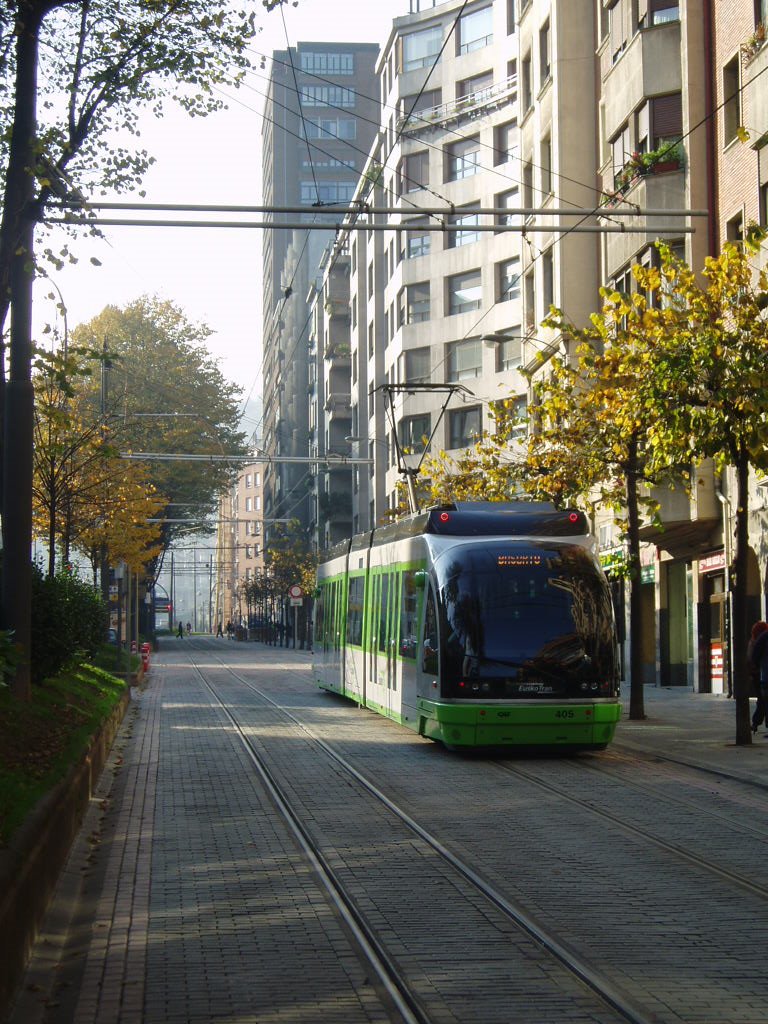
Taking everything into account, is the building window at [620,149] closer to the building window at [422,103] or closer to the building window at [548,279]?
the building window at [548,279]

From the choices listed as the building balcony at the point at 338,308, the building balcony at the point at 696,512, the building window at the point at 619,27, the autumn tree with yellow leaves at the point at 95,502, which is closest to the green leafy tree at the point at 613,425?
the building balcony at the point at 696,512

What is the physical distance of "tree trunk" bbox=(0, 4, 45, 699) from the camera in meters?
15.2

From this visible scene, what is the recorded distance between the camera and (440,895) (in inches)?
364

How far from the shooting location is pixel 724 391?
18062mm

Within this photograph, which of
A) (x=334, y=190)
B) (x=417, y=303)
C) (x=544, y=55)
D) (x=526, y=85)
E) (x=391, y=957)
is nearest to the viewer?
(x=391, y=957)

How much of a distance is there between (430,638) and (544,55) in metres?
29.6

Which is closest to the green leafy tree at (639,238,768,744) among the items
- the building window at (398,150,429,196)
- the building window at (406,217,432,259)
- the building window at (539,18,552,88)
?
the building window at (539,18,552,88)

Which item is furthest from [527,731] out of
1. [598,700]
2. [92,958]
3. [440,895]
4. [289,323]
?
[289,323]

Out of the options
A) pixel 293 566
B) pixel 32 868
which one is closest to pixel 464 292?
pixel 293 566

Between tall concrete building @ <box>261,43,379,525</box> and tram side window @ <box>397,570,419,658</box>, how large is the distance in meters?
87.6

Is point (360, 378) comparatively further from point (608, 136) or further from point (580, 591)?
point (580, 591)

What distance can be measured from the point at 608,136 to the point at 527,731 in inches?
914

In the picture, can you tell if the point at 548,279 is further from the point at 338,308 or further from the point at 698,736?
the point at 338,308

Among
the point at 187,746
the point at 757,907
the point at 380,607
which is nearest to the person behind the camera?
the point at 757,907
